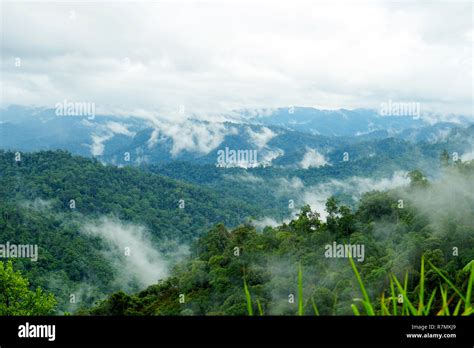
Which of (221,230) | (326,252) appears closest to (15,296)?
(326,252)

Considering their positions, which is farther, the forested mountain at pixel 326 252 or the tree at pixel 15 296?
the tree at pixel 15 296

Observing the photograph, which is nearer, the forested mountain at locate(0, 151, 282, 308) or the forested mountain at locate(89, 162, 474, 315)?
the forested mountain at locate(89, 162, 474, 315)

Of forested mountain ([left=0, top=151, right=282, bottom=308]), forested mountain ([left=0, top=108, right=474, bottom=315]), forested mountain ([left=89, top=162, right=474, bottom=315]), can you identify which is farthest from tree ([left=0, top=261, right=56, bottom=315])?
forested mountain ([left=0, top=151, right=282, bottom=308])

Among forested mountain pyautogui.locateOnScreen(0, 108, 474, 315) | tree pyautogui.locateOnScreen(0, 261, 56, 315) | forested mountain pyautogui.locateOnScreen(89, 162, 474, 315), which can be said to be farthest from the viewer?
tree pyautogui.locateOnScreen(0, 261, 56, 315)

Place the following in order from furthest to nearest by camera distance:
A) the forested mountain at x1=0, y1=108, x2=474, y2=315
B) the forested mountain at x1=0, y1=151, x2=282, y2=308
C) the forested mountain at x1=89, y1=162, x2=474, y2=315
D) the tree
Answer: the forested mountain at x1=0, y1=151, x2=282, y2=308
the tree
the forested mountain at x1=0, y1=108, x2=474, y2=315
the forested mountain at x1=89, y1=162, x2=474, y2=315

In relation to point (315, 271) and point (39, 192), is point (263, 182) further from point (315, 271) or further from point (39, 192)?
point (315, 271)

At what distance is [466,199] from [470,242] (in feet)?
23.4

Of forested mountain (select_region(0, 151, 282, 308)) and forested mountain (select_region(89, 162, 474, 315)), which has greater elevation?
forested mountain (select_region(0, 151, 282, 308))

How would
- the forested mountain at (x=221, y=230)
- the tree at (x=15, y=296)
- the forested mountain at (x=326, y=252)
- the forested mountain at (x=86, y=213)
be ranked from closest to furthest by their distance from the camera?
the forested mountain at (x=326, y=252) → the forested mountain at (x=221, y=230) → the tree at (x=15, y=296) → the forested mountain at (x=86, y=213)

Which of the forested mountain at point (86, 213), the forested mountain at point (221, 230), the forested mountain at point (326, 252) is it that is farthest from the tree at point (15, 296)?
the forested mountain at point (86, 213)

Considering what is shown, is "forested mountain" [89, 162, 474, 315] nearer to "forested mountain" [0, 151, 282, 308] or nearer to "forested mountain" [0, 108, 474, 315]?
"forested mountain" [0, 108, 474, 315]

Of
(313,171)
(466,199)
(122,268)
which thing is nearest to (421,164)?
(313,171)

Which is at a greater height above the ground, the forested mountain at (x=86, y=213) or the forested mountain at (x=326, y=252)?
the forested mountain at (x=86, y=213)

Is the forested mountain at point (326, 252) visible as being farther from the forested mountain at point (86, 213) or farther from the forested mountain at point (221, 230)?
the forested mountain at point (86, 213)
